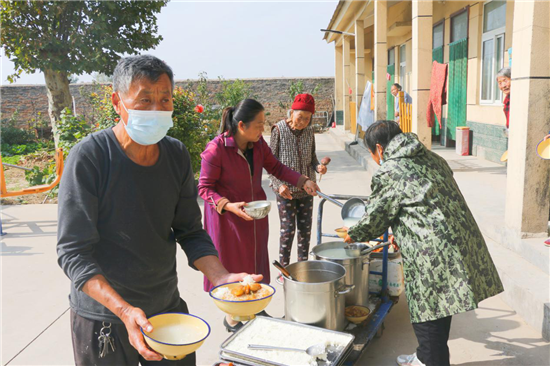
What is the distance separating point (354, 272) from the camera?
10.3 ft

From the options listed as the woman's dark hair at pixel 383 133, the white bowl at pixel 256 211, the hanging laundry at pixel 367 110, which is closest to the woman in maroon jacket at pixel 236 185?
the white bowl at pixel 256 211

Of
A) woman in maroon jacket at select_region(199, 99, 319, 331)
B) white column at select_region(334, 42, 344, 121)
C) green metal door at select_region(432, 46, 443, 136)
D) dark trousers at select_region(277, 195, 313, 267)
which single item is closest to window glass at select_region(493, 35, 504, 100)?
green metal door at select_region(432, 46, 443, 136)

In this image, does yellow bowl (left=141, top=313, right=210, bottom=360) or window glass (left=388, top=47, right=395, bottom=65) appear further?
window glass (left=388, top=47, right=395, bottom=65)

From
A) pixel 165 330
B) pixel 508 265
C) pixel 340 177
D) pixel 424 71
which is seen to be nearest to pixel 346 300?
pixel 508 265

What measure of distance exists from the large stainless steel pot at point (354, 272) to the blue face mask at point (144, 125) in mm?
1701

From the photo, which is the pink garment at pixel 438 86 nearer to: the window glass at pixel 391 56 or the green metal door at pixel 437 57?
the green metal door at pixel 437 57

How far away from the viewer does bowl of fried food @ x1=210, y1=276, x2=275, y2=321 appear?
183cm

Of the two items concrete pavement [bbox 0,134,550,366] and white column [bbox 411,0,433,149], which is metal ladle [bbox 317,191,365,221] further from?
white column [bbox 411,0,433,149]

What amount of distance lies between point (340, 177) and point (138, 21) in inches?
232

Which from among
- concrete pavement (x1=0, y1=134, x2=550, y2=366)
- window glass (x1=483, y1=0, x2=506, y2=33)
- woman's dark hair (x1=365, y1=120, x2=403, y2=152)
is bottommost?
concrete pavement (x1=0, y1=134, x2=550, y2=366)

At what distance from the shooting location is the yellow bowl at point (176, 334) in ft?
4.60

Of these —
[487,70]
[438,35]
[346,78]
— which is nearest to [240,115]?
[487,70]

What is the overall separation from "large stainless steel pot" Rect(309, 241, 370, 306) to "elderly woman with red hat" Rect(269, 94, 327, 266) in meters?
0.86

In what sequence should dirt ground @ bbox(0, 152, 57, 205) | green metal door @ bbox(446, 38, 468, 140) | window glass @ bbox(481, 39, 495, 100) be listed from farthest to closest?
green metal door @ bbox(446, 38, 468, 140) < window glass @ bbox(481, 39, 495, 100) < dirt ground @ bbox(0, 152, 57, 205)
